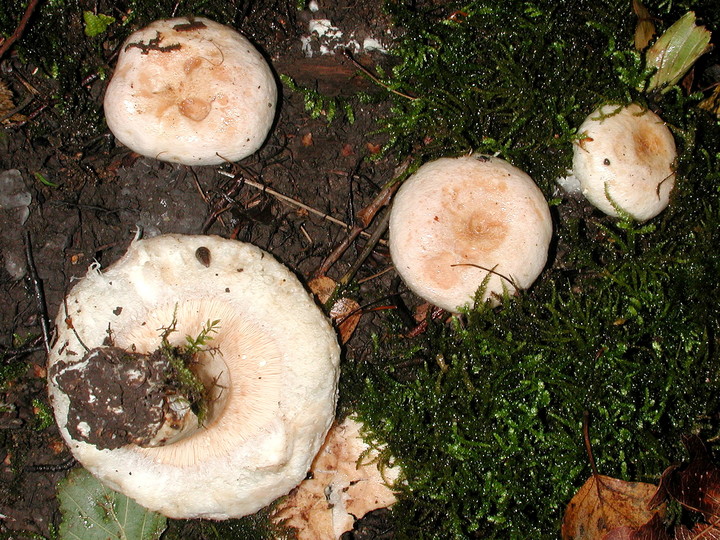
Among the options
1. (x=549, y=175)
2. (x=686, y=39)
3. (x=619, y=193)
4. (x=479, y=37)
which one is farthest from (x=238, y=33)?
(x=686, y=39)

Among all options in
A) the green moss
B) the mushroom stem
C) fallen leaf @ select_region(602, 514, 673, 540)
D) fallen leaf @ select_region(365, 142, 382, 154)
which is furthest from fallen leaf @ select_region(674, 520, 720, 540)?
fallen leaf @ select_region(365, 142, 382, 154)

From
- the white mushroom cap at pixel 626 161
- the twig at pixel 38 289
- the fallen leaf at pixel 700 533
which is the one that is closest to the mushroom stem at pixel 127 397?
the twig at pixel 38 289

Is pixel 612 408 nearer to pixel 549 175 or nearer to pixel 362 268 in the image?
pixel 549 175

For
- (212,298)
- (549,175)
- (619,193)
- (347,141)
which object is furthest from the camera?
(347,141)

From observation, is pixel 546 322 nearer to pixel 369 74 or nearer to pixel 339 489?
pixel 339 489

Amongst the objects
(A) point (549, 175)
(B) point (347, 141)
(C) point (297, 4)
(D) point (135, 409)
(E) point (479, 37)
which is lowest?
(D) point (135, 409)

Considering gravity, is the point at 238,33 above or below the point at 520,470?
above

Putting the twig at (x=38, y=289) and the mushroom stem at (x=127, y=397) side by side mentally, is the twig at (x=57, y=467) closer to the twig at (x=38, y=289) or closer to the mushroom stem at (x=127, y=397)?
the twig at (x=38, y=289)

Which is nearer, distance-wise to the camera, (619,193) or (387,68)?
(619,193)
